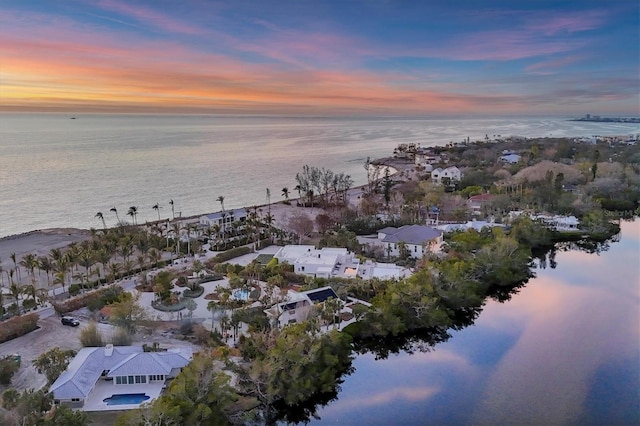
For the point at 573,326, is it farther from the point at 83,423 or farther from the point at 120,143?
the point at 120,143

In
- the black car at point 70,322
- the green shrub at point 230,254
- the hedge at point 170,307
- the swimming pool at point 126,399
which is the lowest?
the swimming pool at point 126,399

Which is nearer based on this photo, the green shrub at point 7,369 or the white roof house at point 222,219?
the green shrub at point 7,369

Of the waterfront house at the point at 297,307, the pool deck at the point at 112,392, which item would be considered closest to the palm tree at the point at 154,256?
the waterfront house at the point at 297,307

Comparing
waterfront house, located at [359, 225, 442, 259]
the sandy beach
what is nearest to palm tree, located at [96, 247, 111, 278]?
the sandy beach

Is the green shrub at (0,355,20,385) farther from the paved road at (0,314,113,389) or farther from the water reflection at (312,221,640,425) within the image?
the water reflection at (312,221,640,425)

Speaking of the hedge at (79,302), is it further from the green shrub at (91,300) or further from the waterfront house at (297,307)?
the waterfront house at (297,307)

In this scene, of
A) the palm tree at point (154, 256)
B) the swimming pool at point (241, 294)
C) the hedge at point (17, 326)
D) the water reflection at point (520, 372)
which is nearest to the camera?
the water reflection at point (520, 372)

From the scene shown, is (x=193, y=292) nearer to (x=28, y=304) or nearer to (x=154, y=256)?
(x=154, y=256)

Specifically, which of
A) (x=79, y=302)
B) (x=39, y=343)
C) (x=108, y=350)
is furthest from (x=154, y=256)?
(x=108, y=350)
